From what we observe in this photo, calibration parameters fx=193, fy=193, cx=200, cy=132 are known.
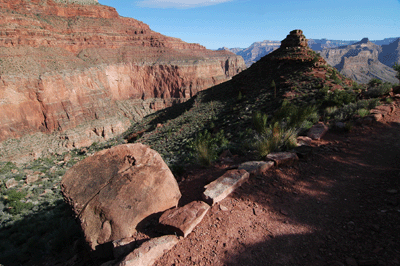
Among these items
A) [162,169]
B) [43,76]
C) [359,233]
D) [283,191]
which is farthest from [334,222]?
[43,76]

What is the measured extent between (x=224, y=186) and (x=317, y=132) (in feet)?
15.8

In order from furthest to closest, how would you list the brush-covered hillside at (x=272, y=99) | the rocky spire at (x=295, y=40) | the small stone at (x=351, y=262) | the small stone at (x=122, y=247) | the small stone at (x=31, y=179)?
1. the rocky spire at (x=295, y=40)
2. the small stone at (x=31, y=179)
3. the brush-covered hillside at (x=272, y=99)
4. the small stone at (x=122, y=247)
5. the small stone at (x=351, y=262)

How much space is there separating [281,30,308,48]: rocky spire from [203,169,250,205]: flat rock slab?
827 inches

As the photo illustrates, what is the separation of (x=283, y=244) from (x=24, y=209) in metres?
12.4

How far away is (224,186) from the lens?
4043mm

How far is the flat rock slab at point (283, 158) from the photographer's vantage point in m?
4.96

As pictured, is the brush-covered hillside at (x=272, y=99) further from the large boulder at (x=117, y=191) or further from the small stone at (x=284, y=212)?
the large boulder at (x=117, y=191)

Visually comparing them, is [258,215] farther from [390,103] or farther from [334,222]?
[390,103]

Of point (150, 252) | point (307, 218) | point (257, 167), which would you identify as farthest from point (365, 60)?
point (150, 252)

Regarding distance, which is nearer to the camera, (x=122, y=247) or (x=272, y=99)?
(x=122, y=247)

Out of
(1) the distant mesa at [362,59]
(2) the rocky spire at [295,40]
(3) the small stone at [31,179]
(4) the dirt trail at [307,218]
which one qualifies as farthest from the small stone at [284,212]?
(2) the rocky spire at [295,40]

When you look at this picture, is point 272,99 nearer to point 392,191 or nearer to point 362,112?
point 362,112

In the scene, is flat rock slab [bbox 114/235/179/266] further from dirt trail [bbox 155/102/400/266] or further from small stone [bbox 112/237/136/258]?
small stone [bbox 112/237/136/258]

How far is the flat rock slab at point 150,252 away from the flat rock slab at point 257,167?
7.84 ft
